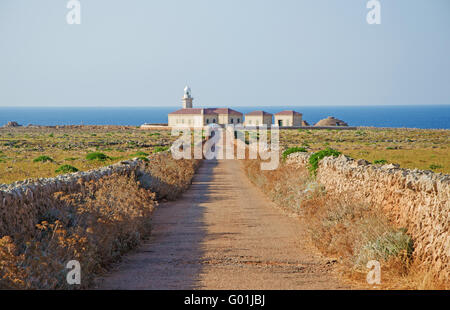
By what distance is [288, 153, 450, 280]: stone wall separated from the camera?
5668mm

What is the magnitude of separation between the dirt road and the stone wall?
4.15ft

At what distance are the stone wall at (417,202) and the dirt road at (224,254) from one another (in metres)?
1.27

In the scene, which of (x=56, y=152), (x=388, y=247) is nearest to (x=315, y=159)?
(x=388, y=247)

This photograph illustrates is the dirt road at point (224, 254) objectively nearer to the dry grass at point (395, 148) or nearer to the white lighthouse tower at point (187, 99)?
the dry grass at point (395, 148)

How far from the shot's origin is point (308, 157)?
14.8 meters

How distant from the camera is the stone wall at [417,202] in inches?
223

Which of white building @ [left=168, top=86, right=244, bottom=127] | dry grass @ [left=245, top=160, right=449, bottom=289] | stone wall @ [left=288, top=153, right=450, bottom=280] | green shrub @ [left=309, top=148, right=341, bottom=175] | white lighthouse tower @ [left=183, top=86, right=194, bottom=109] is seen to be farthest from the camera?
white lighthouse tower @ [left=183, top=86, right=194, bottom=109]

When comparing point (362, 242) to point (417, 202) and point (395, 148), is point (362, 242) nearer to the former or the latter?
point (417, 202)

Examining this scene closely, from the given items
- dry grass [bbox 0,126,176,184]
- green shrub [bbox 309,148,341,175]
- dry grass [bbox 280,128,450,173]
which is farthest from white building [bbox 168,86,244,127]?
green shrub [bbox 309,148,341,175]

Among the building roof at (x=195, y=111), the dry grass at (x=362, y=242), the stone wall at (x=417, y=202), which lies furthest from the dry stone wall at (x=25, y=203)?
the building roof at (x=195, y=111)

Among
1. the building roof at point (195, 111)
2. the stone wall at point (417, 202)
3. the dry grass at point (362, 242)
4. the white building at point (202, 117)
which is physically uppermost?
the building roof at point (195, 111)

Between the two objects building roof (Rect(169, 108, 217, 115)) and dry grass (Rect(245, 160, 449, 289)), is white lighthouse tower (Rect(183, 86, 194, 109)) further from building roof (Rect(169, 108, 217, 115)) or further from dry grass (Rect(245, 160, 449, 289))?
dry grass (Rect(245, 160, 449, 289))
